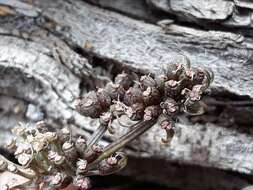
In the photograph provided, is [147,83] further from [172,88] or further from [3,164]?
[3,164]

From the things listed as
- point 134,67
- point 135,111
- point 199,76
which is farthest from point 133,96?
point 134,67

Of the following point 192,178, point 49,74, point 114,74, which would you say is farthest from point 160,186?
point 49,74

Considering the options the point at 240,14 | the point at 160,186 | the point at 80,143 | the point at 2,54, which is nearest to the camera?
the point at 80,143

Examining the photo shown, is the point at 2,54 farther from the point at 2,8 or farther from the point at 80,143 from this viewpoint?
the point at 80,143

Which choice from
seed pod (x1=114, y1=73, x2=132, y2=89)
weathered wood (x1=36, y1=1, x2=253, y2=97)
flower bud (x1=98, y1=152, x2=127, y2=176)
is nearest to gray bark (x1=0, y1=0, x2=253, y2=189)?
weathered wood (x1=36, y1=1, x2=253, y2=97)

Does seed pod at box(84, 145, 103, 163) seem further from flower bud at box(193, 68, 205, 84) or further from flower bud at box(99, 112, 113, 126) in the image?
flower bud at box(193, 68, 205, 84)
